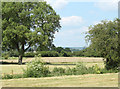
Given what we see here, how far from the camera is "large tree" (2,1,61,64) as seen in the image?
35500mm

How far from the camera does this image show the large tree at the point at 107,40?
18719 millimetres

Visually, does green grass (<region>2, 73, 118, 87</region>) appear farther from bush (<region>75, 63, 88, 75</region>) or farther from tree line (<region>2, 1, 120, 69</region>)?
tree line (<region>2, 1, 120, 69</region>)

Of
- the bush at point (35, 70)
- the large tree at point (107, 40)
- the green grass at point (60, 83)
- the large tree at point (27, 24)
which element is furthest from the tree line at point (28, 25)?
the green grass at point (60, 83)

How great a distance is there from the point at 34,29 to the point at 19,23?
2.93m

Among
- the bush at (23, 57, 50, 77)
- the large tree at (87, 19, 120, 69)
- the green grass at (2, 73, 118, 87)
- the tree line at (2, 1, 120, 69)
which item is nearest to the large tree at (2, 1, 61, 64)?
the tree line at (2, 1, 120, 69)

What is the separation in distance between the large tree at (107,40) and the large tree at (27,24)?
16.5 m

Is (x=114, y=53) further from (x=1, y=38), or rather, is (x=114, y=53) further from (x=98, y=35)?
(x=1, y=38)

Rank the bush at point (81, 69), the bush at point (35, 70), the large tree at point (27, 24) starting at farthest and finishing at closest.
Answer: the large tree at point (27, 24), the bush at point (81, 69), the bush at point (35, 70)

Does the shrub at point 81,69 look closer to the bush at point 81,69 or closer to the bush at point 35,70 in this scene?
the bush at point 81,69

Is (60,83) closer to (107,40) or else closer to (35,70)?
(35,70)

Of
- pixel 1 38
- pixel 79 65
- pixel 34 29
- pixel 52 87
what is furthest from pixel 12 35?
pixel 52 87

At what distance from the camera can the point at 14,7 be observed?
37.0 metres

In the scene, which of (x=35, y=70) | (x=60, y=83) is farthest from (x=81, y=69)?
(x=60, y=83)

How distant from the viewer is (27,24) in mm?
36719
